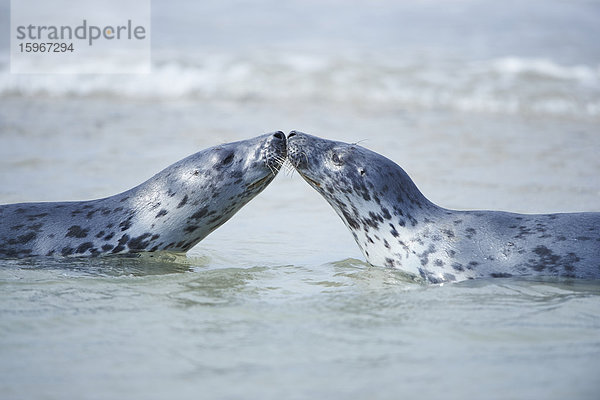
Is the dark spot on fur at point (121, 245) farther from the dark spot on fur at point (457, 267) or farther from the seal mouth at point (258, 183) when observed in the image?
the dark spot on fur at point (457, 267)

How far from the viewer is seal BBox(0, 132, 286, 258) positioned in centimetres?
597

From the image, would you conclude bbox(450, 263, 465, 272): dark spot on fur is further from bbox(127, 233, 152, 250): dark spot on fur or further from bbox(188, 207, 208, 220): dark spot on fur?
bbox(127, 233, 152, 250): dark spot on fur

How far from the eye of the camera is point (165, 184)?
6164 millimetres

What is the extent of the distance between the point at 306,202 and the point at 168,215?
2.33 metres

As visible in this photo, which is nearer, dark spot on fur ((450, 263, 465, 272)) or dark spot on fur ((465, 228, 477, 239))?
dark spot on fur ((450, 263, 465, 272))

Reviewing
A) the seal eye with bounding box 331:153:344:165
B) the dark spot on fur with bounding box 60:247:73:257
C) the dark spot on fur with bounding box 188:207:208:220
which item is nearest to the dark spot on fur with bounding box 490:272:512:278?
the seal eye with bounding box 331:153:344:165

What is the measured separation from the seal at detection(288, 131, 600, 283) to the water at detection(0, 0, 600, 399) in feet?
0.59

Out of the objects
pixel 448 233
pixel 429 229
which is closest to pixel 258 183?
pixel 429 229

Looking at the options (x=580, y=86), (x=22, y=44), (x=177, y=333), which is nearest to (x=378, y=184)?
(x=177, y=333)

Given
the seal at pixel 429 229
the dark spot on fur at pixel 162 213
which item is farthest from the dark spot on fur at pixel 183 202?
the seal at pixel 429 229

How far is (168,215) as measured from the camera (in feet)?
Answer: 19.7

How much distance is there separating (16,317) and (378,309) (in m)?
1.94

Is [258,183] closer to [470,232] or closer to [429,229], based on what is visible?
[429,229]

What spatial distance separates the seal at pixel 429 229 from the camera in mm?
5492
